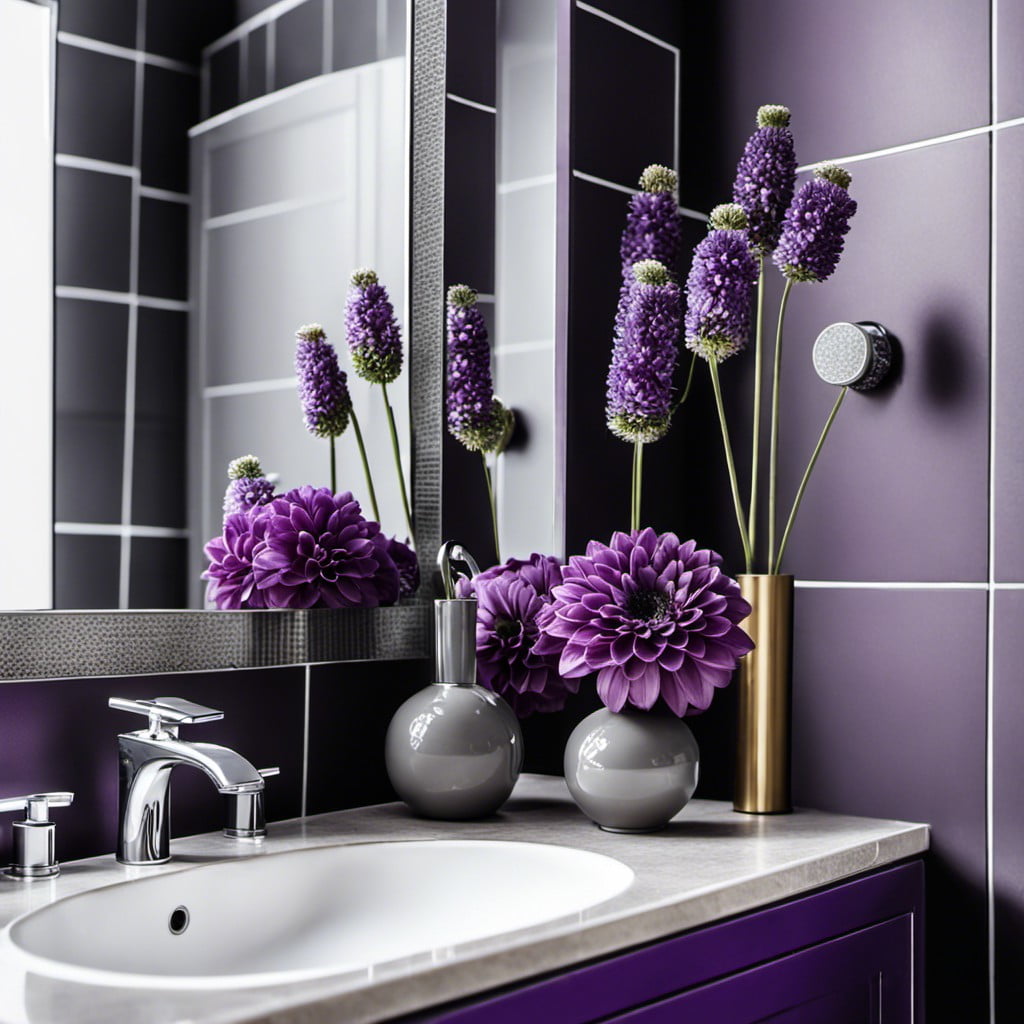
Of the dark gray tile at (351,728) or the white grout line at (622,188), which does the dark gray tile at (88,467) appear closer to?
the dark gray tile at (351,728)

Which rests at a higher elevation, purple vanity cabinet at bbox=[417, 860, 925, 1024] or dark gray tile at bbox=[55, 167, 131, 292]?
dark gray tile at bbox=[55, 167, 131, 292]

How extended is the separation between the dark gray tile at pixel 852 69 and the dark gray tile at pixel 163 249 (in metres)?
0.74

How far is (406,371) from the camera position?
56.9 inches

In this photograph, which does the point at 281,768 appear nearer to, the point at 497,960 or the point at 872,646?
the point at 497,960

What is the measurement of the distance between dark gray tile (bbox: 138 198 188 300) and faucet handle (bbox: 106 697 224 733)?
39 centimetres

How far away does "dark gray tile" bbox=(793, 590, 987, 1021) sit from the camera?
1.32 meters

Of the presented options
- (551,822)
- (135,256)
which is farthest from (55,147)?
(551,822)

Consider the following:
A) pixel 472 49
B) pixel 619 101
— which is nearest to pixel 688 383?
pixel 619 101

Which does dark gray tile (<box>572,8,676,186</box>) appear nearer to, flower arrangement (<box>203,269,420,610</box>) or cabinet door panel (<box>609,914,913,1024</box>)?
flower arrangement (<box>203,269,420,610</box>)

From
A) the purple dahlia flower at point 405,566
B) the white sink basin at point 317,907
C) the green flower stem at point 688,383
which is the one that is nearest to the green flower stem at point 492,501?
the purple dahlia flower at point 405,566

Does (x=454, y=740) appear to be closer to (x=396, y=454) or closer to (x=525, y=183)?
(x=396, y=454)

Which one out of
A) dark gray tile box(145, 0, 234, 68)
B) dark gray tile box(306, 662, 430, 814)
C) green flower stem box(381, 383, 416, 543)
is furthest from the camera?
green flower stem box(381, 383, 416, 543)

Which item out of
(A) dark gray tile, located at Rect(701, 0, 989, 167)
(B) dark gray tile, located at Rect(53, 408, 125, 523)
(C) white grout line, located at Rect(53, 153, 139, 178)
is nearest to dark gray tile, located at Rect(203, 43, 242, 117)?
(C) white grout line, located at Rect(53, 153, 139, 178)

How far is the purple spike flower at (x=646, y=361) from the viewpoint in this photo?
1388mm
